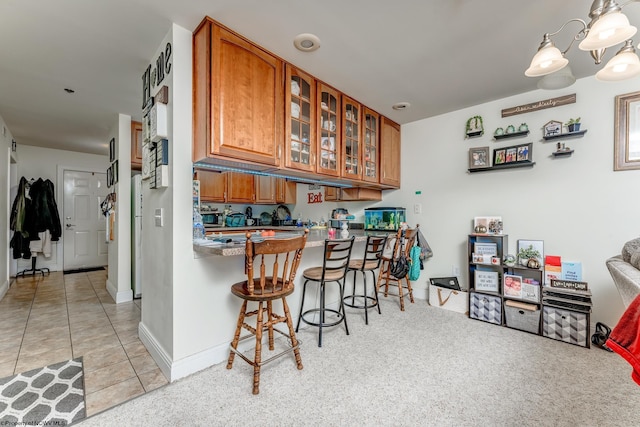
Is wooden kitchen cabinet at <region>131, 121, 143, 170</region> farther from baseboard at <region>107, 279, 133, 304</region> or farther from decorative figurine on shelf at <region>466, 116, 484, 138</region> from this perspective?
decorative figurine on shelf at <region>466, 116, 484, 138</region>

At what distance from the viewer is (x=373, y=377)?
1.87 m

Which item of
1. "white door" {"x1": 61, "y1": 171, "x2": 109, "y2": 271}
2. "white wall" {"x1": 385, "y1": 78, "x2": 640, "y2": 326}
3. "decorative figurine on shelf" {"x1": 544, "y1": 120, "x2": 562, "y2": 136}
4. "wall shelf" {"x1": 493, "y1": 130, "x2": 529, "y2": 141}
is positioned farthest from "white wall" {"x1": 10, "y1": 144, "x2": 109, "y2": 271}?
"decorative figurine on shelf" {"x1": 544, "y1": 120, "x2": 562, "y2": 136}

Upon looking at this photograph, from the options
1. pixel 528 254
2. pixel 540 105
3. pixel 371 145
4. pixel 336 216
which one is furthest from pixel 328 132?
pixel 528 254

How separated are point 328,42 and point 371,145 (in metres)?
1.51

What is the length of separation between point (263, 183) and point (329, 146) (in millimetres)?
2115

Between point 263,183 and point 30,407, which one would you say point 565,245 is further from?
point 30,407

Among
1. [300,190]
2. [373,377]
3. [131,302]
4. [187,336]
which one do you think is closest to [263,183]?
[300,190]

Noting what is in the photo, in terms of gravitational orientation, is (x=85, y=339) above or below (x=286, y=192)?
below

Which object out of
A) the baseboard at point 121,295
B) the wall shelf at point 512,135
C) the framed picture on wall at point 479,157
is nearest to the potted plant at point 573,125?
the wall shelf at point 512,135

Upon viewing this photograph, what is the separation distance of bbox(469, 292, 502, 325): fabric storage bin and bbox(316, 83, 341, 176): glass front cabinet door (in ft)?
6.31

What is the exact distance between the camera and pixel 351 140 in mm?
3104

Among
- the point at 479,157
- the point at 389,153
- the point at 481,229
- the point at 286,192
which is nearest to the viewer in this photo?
the point at 481,229

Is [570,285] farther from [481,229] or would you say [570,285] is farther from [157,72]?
[157,72]

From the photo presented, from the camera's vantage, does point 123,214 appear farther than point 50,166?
No
